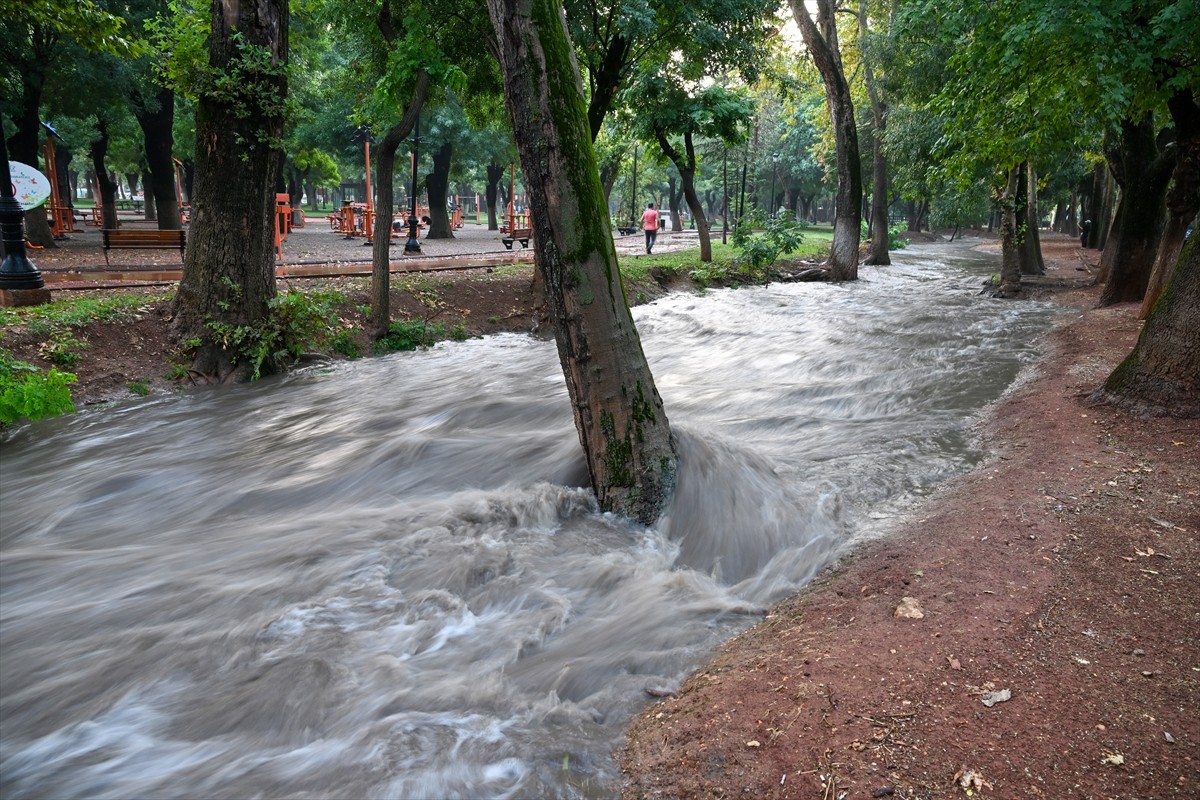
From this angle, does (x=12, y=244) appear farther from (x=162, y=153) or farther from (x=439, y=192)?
(x=439, y=192)

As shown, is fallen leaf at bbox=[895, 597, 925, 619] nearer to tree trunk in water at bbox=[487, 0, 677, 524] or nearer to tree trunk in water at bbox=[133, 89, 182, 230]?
tree trunk in water at bbox=[487, 0, 677, 524]

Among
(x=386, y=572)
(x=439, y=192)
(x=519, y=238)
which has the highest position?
(x=439, y=192)

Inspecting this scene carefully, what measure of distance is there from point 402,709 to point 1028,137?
1092cm

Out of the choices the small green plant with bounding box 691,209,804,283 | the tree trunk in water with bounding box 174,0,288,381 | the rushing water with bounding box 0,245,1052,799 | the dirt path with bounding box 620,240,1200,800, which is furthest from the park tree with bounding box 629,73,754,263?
the dirt path with bounding box 620,240,1200,800

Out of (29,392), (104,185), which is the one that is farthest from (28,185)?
(104,185)

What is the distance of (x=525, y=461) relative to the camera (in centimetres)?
636

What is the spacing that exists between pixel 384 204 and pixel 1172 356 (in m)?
9.41

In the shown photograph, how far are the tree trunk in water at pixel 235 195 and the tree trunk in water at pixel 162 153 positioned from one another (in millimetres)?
15301

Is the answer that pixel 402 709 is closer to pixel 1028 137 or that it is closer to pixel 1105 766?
pixel 1105 766

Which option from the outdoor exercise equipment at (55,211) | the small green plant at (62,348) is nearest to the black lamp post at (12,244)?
the small green plant at (62,348)

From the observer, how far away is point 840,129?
20.5m

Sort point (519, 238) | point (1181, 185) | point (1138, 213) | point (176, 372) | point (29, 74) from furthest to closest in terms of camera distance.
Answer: point (519, 238) → point (29, 74) → point (1138, 213) → point (1181, 185) → point (176, 372)

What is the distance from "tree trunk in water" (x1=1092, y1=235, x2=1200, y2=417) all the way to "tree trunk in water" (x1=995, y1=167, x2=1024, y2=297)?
1036cm

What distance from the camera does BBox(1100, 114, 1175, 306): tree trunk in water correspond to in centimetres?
1324
